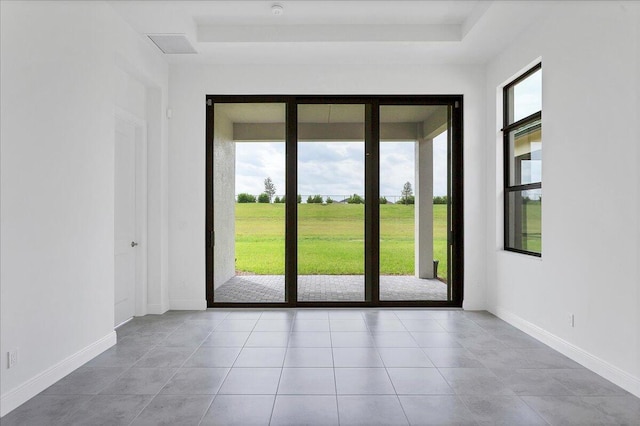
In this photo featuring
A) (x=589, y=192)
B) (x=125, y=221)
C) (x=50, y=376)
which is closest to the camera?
(x=50, y=376)

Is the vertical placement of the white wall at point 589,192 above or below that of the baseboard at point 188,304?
above

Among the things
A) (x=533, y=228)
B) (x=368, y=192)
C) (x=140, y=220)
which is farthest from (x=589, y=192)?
(x=140, y=220)

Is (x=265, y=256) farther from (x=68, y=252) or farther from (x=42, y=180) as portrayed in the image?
(x=42, y=180)

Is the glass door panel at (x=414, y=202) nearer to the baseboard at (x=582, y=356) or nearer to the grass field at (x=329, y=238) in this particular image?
the grass field at (x=329, y=238)

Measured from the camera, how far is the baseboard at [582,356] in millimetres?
2764

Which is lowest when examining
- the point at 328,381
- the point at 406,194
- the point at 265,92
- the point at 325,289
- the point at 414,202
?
the point at 328,381

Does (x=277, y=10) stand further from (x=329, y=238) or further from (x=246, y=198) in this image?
(x=329, y=238)

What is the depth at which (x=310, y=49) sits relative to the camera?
4.64 metres

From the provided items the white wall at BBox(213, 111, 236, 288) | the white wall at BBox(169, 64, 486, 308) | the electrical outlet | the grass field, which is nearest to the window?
the white wall at BBox(169, 64, 486, 308)

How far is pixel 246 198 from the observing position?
521 centimetres

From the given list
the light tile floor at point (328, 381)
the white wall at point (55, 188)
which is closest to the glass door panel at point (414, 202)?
the light tile floor at point (328, 381)

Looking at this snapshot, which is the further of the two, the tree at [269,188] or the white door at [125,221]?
the tree at [269,188]

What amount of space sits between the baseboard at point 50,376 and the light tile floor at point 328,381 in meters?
0.06

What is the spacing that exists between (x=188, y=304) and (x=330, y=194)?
2.32 meters
